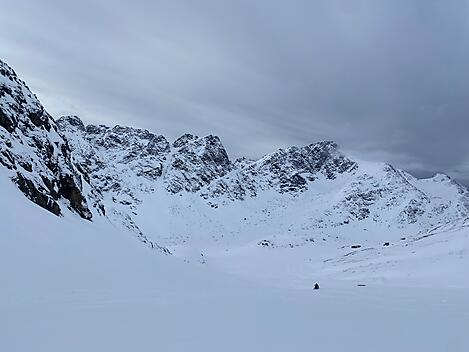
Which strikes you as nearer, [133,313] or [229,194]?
[133,313]

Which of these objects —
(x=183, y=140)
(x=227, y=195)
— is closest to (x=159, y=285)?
(x=227, y=195)

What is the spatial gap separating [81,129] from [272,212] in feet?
290

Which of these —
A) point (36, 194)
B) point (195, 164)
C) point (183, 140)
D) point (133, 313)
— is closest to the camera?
point (133, 313)

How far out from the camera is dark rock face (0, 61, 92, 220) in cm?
2130

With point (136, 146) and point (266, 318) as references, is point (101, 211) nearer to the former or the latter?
point (266, 318)

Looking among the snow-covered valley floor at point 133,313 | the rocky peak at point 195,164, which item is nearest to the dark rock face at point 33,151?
the snow-covered valley floor at point 133,313

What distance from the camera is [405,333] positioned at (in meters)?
9.59

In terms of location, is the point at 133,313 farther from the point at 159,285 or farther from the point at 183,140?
the point at 183,140

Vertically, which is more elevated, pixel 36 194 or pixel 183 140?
pixel 183 140

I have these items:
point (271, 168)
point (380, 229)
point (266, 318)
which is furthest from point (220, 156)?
point (266, 318)

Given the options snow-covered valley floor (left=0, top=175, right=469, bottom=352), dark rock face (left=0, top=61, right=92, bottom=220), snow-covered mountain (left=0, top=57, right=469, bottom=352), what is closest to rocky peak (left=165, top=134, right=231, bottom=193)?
snow-covered mountain (left=0, top=57, right=469, bottom=352)

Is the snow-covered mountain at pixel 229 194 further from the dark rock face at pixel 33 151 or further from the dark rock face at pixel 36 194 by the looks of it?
Answer: the dark rock face at pixel 36 194

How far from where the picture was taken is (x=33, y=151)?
2448 centimetres

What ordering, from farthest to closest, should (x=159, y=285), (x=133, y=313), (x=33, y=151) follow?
(x=33, y=151) → (x=159, y=285) → (x=133, y=313)
